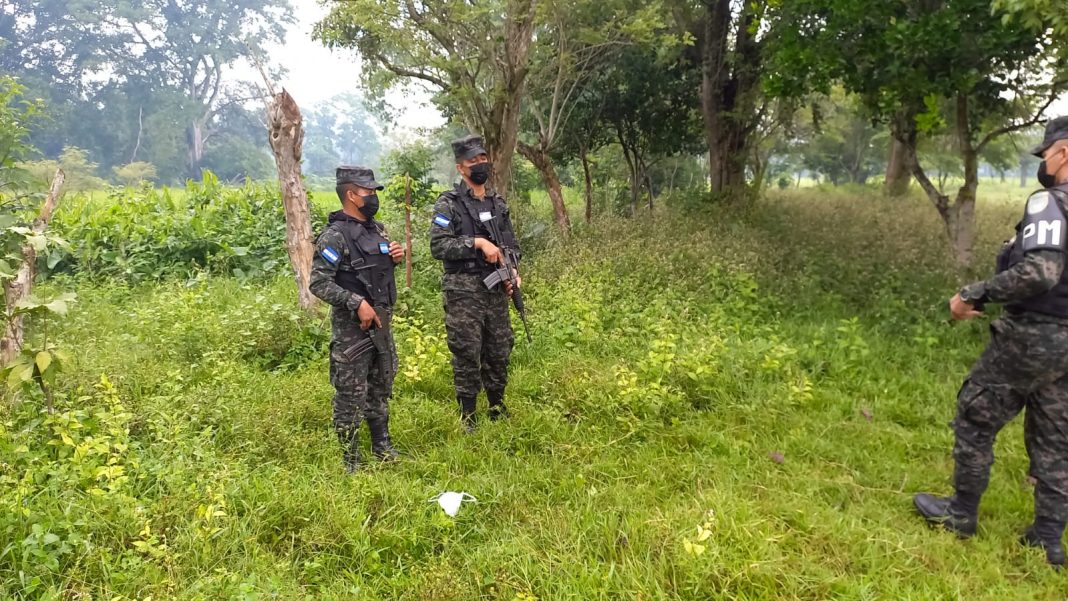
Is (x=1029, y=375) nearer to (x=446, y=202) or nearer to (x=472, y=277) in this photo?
(x=472, y=277)

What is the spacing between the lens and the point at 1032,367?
2.57m

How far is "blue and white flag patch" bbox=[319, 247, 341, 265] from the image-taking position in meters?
3.30

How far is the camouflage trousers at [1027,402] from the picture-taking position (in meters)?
2.56

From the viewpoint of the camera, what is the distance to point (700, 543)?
2621 millimetres

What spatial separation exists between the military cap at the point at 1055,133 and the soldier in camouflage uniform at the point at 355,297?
3.25m

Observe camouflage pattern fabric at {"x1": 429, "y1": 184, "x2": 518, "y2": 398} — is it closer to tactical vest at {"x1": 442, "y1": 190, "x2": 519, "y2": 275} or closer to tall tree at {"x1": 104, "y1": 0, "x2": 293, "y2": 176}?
tactical vest at {"x1": 442, "y1": 190, "x2": 519, "y2": 275}

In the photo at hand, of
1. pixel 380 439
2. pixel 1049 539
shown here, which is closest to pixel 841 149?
pixel 1049 539

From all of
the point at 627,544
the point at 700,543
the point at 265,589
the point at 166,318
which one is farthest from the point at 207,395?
the point at 700,543

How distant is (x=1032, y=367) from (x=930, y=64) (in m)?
3.85

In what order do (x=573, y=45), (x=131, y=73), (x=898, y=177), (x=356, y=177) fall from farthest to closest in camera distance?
(x=131, y=73) < (x=898, y=177) < (x=573, y=45) < (x=356, y=177)

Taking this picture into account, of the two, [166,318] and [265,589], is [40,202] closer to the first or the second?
[166,318]

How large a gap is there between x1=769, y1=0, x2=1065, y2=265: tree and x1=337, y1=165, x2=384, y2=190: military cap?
14.7ft

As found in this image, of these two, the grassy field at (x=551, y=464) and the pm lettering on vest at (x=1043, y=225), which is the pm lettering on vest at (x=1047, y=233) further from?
the grassy field at (x=551, y=464)

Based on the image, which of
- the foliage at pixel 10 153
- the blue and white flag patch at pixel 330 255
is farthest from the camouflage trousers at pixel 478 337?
the foliage at pixel 10 153
